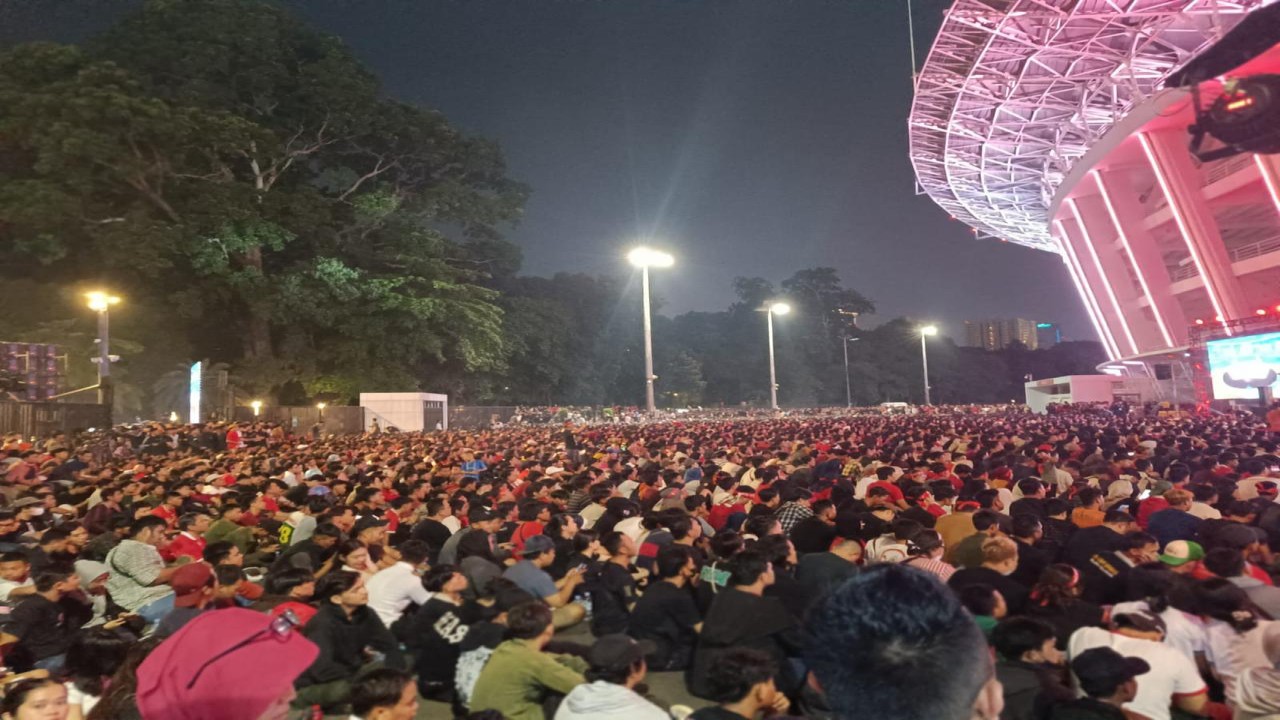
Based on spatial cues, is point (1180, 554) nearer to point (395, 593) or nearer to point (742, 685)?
point (742, 685)

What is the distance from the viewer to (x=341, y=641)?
4.99 m

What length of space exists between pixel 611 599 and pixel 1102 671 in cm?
354

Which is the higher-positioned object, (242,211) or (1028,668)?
(242,211)

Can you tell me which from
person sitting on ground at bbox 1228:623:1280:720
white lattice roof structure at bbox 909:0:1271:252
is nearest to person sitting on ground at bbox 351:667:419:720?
person sitting on ground at bbox 1228:623:1280:720

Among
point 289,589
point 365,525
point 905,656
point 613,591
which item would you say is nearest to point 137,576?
point 365,525

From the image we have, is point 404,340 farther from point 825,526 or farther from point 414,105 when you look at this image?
point 825,526

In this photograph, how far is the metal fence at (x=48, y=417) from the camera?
1934 centimetres

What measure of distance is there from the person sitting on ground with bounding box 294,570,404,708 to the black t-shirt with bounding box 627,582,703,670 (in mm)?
1698

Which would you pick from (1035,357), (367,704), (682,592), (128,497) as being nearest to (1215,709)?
(682,592)

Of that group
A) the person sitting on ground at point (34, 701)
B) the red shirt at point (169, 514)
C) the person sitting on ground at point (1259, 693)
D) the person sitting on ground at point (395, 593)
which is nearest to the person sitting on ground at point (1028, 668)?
the person sitting on ground at point (1259, 693)

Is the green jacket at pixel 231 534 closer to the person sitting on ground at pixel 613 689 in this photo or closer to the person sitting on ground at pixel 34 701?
the person sitting on ground at pixel 34 701

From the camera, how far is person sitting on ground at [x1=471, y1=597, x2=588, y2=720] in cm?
425

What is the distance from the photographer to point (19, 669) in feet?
15.5

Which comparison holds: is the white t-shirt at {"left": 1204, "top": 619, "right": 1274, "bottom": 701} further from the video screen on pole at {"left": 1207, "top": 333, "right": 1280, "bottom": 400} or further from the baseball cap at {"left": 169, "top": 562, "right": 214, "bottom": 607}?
the video screen on pole at {"left": 1207, "top": 333, "right": 1280, "bottom": 400}
